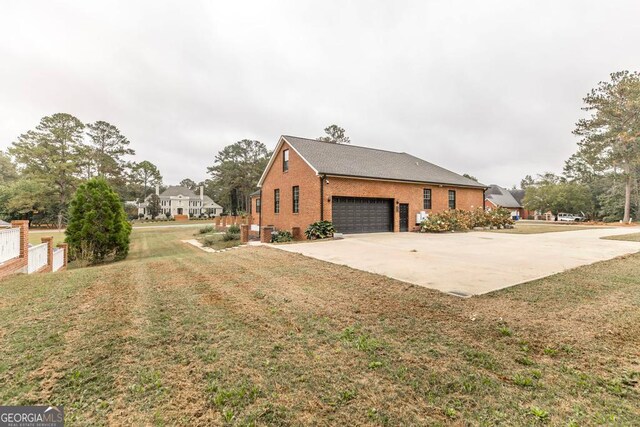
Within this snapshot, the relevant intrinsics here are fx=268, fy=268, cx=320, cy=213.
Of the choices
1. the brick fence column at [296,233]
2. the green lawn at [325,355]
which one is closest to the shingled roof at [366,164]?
the brick fence column at [296,233]

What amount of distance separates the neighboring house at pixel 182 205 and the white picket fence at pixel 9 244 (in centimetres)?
5246

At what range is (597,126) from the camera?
29.6 m

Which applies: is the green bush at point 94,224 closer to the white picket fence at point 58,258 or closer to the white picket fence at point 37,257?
the white picket fence at point 58,258

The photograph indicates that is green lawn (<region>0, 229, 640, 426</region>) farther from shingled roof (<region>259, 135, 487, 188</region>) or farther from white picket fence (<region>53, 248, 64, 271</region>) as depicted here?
shingled roof (<region>259, 135, 487, 188</region>)

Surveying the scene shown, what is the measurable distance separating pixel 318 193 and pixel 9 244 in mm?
11341

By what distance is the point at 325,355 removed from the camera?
2820 millimetres

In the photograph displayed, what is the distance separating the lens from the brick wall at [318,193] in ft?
49.6

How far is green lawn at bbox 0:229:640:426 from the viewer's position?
2.05 metres

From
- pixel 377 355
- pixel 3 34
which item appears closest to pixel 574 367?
pixel 377 355

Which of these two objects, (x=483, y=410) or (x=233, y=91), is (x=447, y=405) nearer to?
(x=483, y=410)

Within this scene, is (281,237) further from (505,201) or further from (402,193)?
(505,201)

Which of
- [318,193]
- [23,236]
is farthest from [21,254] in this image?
[318,193]

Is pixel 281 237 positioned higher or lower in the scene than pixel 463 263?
higher

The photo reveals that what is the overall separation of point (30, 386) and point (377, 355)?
10.2 feet
